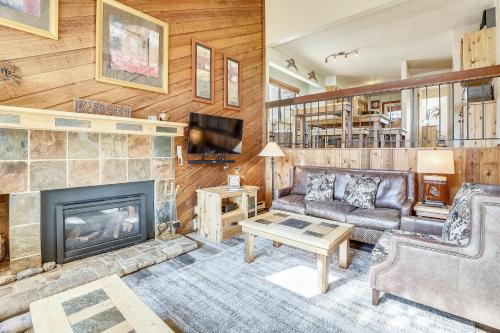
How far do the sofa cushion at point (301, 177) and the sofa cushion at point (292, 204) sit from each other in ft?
0.62

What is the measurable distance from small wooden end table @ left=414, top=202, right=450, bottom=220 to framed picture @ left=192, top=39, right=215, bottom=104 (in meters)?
3.21

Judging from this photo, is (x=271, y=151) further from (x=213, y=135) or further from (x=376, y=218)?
(x=376, y=218)

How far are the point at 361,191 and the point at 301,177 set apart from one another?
1042 millimetres

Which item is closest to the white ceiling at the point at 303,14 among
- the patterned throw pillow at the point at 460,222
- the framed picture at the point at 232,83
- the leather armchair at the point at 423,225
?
the framed picture at the point at 232,83

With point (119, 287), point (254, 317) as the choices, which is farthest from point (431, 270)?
point (119, 287)

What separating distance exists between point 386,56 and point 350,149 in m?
4.41

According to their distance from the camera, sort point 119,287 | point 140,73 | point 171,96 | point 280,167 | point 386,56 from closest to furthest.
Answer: point 119,287 → point 140,73 → point 171,96 → point 280,167 → point 386,56

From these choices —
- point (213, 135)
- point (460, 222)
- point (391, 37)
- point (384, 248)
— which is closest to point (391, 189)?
point (384, 248)

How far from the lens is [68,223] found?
104 inches

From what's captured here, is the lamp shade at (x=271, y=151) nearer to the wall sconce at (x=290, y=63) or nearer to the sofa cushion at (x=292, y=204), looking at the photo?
the sofa cushion at (x=292, y=204)

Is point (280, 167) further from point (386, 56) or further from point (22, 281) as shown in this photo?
point (386, 56)

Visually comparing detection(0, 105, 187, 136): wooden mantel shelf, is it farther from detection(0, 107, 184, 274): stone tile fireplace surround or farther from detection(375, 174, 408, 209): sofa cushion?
detection(375, 174, 408, 209): sofa cushion

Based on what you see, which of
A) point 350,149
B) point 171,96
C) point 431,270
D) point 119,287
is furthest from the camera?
point 350,149

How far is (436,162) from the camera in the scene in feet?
9.58
